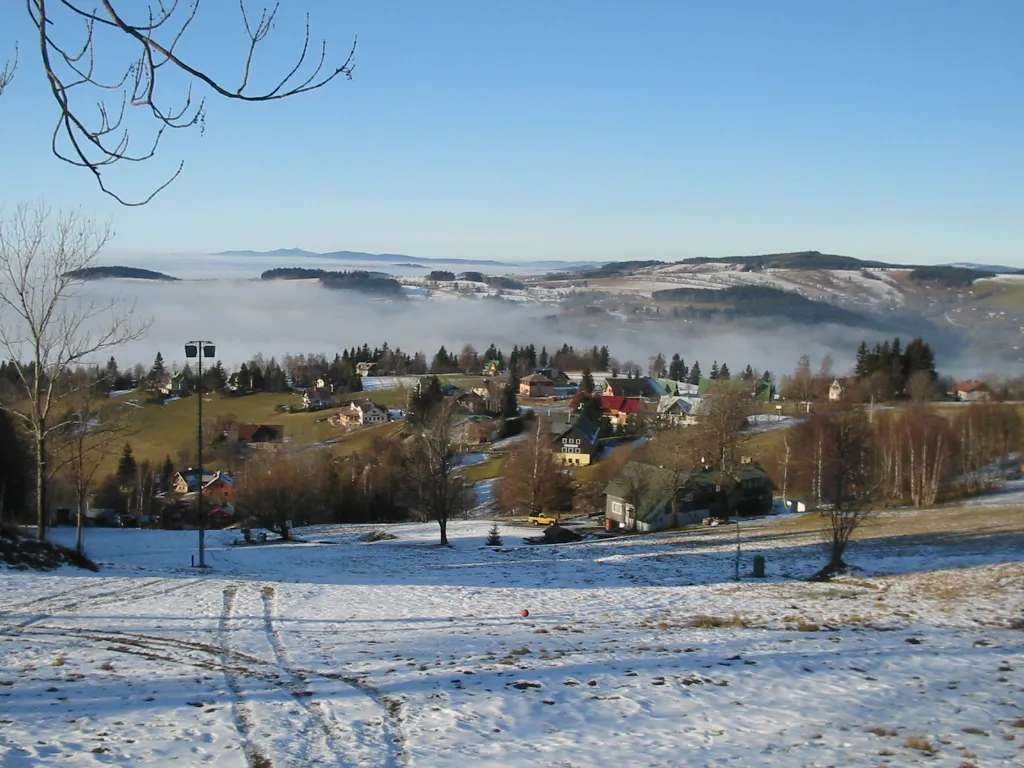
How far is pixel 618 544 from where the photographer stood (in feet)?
108

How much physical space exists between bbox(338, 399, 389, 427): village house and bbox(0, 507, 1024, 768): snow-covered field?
71.4 m

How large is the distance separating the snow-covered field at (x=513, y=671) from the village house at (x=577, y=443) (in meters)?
52.1

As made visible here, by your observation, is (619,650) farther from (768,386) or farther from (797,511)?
(768,386)

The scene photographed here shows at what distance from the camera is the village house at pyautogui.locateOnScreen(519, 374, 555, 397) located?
387ft

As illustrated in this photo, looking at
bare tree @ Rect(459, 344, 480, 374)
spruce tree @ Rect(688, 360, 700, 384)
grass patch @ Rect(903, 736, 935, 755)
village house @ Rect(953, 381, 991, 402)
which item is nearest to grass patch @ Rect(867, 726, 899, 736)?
grass patch @ Rect(903, 736, 935, 755)

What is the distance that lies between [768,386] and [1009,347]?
2512 centimetres

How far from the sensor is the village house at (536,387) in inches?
4649

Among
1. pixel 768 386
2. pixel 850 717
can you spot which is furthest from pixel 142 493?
pixel 768 386

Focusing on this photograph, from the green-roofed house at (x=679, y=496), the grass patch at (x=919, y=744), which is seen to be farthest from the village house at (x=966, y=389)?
the grass patch at (x=919, y=744)

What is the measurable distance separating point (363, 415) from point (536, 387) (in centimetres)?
3420

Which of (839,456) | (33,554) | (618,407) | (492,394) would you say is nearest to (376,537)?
(33,554)

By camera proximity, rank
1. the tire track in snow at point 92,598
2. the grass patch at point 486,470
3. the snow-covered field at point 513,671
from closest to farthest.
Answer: the snow-covered field at point 513,671 < the tire track in snow at point 92,598 < the grass patch at point 486,470

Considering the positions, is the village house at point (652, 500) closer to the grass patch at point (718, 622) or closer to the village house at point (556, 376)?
the grass patch at point (718, 622)

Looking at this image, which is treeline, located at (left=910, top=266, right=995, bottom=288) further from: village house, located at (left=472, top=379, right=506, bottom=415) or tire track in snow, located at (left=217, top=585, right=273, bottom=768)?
tire track in snow, located at (left=217, top=585, right=273, bottom=768)
